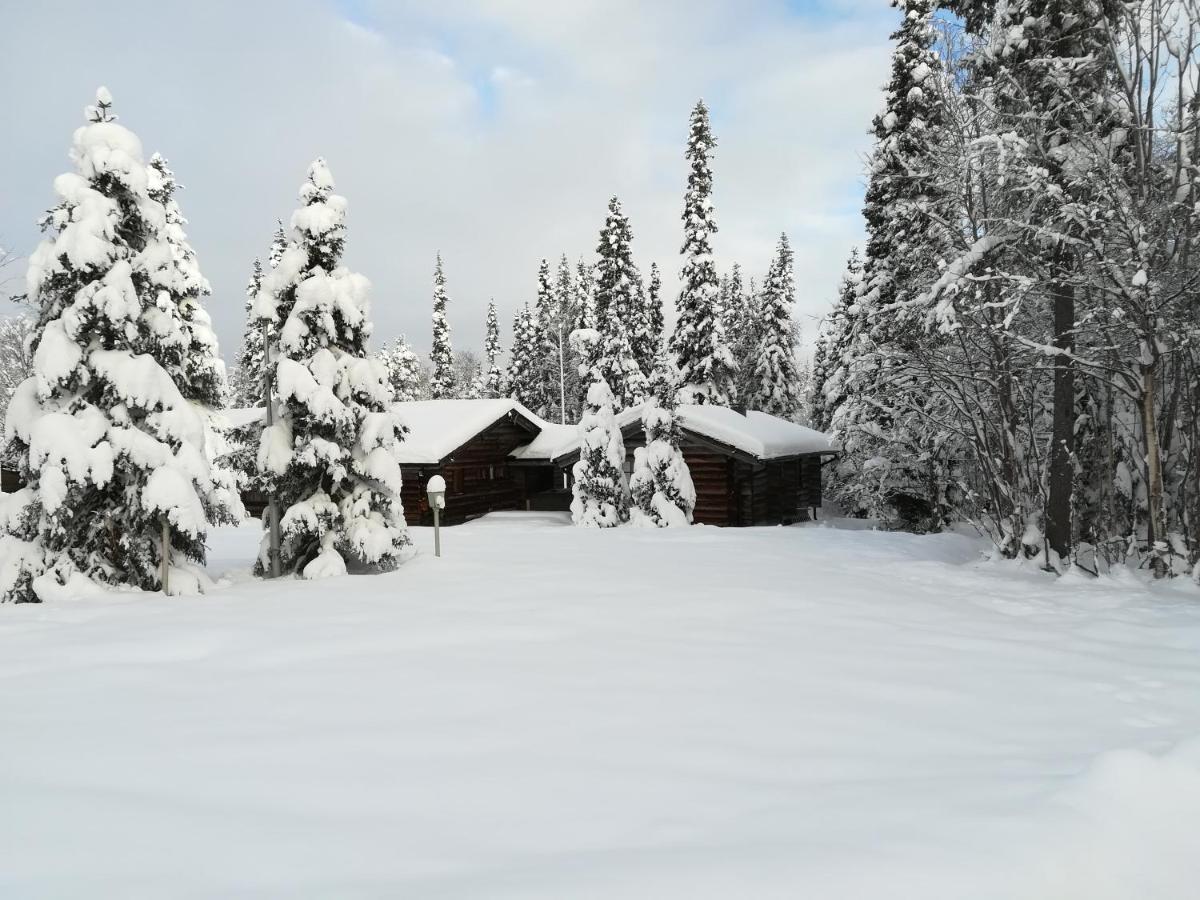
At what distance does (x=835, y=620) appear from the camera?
8727mm

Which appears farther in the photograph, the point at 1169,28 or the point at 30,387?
the point at 30,387

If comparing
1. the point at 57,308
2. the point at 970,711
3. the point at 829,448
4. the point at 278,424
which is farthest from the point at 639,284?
the point at 970,711

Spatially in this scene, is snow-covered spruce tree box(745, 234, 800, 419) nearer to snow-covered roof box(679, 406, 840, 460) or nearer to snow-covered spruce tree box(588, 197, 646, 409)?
snow-covered spruce tree box(588, 197, 646, 409)

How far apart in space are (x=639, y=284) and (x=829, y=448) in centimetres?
1697

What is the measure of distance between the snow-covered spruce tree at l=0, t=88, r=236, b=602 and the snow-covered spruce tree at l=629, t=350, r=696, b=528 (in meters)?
14.8

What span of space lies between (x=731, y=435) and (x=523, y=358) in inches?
1210

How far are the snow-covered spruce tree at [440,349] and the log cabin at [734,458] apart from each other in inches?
812

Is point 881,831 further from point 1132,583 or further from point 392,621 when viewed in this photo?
point 1132,583

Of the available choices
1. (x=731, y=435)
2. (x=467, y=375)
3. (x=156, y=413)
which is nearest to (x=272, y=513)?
(x=156, y=413)

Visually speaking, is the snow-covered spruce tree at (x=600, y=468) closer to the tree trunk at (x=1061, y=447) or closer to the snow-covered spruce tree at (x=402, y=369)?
the tree trunk at (x=1061, y=447)

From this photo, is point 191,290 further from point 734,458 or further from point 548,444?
point 734,458

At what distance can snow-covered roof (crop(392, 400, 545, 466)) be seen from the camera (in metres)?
26.1

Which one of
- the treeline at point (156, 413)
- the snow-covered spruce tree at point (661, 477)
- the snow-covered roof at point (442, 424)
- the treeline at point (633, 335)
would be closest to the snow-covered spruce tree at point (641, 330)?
the treeline at point (633, 335)

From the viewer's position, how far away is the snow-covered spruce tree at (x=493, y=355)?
5884 centimetres
